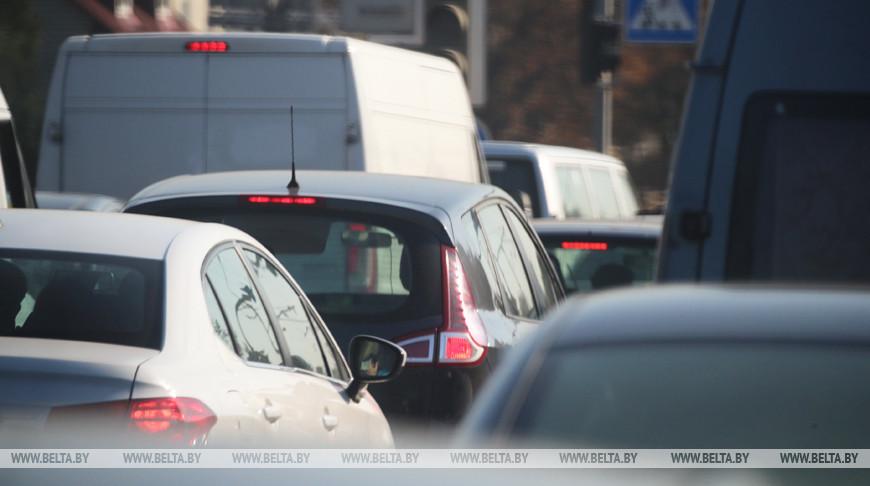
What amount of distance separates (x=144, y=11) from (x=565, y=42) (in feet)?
44.9

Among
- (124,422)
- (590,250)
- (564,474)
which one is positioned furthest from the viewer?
(590,250)

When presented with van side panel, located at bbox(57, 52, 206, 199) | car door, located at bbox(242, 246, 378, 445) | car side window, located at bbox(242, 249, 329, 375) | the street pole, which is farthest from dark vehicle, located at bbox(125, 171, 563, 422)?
the street pole

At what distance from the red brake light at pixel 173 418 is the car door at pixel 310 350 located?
4.07 feet

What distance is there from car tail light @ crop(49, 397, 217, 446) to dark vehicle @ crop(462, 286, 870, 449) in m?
0.77

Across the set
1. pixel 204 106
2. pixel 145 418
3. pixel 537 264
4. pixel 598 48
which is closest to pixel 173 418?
pixel 145 418

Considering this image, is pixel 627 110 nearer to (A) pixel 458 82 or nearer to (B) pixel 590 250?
(A) pixel 458 82

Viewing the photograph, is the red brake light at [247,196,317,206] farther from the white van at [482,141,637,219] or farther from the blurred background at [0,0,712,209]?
the blurred background at [0,0,712,209]

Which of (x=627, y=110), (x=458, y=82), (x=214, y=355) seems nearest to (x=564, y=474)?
(x=214, y=355)

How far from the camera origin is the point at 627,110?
50969 mm

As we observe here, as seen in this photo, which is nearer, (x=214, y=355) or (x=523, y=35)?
(x=214, y=355)

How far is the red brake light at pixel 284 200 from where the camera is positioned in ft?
24.5

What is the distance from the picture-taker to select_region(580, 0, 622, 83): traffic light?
65.8 ft

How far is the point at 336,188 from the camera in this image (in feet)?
24.8

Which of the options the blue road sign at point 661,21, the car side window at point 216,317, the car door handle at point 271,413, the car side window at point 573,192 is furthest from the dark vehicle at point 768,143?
the blue road sign at point 661,21
